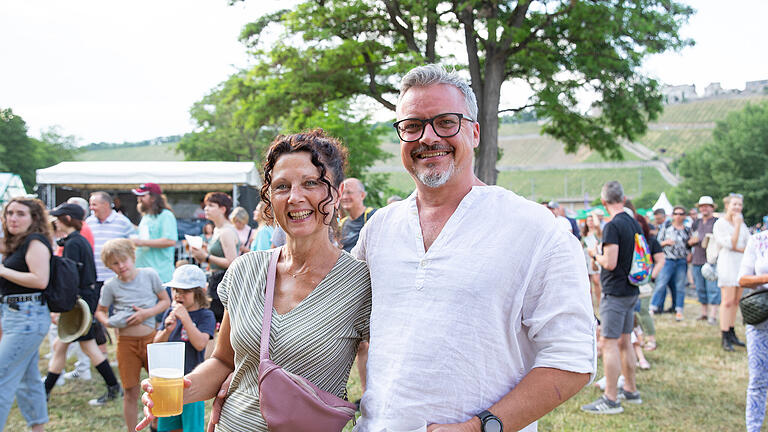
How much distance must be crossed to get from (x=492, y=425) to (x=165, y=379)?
106cm

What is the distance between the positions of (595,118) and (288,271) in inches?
610

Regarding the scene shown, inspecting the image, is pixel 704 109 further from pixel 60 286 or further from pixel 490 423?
pixel 490 423

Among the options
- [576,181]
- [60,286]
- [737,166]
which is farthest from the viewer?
[576,181]

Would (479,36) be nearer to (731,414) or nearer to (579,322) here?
(731,414)

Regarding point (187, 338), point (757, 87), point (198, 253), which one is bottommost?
point (187, 338)

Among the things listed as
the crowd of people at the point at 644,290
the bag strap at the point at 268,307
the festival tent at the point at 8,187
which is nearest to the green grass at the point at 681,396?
the crowd of people at the point at 644,290

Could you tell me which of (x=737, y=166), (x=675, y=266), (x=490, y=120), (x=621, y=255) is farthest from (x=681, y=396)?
(x=737, y=166)

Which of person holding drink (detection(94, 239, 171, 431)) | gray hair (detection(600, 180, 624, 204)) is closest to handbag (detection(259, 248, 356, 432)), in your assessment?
person holding drink (detection(94, 239, 171, 431))

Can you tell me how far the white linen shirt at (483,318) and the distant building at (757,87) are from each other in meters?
158

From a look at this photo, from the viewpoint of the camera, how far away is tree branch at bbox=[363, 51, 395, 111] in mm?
15338

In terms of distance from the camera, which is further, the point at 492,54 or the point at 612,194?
the point at 492,54

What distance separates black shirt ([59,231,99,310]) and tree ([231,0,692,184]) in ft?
29.7

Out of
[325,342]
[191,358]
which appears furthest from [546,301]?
[191,358]

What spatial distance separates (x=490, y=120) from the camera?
14.4 meters
